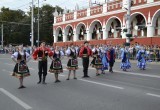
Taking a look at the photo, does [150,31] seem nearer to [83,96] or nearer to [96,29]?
[96,29]

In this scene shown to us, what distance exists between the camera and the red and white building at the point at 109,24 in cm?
3906

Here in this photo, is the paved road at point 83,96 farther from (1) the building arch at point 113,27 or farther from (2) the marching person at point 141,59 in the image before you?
(1) the building arch at point 113,27

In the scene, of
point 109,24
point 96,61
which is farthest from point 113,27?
point 96,61

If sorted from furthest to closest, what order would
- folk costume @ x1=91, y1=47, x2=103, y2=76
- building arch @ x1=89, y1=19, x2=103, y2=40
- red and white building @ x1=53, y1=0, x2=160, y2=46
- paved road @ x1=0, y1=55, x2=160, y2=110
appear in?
building arch @ x1=89, y1=19, x2=103, y2=40 → red and white building @ x1=53, y1=0, x2=160, y2=46 → folk costume @ x1=91, y1=47, x2=103, y2=76 → paved road @ x1=0, y1=55, x2=160, y2=110

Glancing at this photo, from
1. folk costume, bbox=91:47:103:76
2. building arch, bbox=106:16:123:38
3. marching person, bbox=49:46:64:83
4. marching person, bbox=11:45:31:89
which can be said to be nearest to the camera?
marching person, bbox=11:45:31:89

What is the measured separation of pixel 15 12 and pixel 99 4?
52.6 m

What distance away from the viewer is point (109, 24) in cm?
4772

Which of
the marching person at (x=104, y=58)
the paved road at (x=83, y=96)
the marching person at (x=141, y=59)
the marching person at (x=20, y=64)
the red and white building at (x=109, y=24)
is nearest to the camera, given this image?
the paved road at (x=83, y=96)

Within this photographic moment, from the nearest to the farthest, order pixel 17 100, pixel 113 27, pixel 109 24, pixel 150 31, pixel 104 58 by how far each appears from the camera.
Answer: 1. pixel 17 100
2. pixel 104 58
3. pixel 150 31
4. pixel 109 24
5. pixel 113 27

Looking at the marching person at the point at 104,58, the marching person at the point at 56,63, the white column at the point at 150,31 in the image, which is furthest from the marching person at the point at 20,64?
the white column at the point at 150,31

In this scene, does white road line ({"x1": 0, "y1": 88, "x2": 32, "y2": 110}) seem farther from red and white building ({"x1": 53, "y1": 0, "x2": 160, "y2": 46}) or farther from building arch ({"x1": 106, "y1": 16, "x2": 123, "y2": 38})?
building arch ({"x1": 106, "y1": 16, "x2": 123, "y2": 38})

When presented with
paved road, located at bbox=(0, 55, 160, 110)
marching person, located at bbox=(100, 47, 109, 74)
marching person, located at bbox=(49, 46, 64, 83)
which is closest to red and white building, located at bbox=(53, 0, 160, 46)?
marching person, located at bbox=(100, 47, 109, 74)

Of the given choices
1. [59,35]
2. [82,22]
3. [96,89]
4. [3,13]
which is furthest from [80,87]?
[3,13]

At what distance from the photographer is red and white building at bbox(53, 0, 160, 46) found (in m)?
39.1
